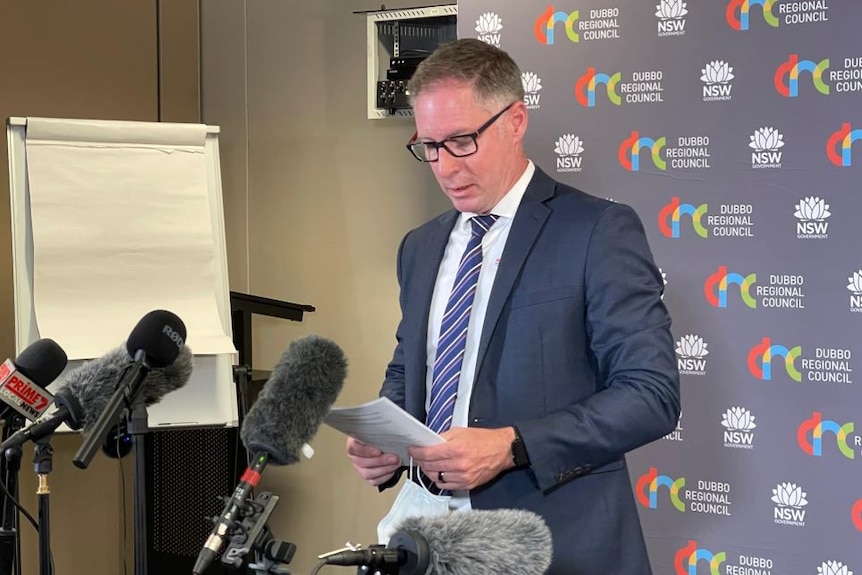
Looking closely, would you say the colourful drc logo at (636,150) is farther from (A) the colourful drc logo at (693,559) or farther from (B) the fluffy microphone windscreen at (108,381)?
(B) the fluffy microphone windscreen at (108,381)

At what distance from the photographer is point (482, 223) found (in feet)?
6.91

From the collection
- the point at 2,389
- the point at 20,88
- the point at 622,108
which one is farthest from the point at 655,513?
the point at 20,88

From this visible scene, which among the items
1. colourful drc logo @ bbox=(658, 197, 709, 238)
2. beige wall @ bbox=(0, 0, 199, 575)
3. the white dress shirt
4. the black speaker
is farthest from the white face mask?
beige wall @ bbox=(0, 0, 199, 575)

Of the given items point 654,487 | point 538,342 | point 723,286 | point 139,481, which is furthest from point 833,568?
point 139,481

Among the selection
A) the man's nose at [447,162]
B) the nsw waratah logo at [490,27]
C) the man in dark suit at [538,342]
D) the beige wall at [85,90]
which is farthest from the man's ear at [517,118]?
the beige wall at [85,90]

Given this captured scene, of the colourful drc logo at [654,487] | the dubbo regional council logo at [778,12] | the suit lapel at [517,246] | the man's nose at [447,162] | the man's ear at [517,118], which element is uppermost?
the dubbo regional council logo at [778,12]

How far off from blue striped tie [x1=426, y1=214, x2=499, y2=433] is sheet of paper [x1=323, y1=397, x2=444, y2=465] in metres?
0.24

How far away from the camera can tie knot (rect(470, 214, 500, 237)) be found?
2.10 meters

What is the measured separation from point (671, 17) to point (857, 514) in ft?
5.11

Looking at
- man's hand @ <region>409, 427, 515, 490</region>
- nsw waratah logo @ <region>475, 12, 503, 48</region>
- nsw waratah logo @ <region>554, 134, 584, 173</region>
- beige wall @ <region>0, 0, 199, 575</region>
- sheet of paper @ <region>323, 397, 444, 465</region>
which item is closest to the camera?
sheet of paper @ <region>323, 397, 444, 465</region>

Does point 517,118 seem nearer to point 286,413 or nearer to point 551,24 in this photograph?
point 286,413

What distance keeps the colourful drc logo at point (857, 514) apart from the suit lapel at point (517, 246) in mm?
1514

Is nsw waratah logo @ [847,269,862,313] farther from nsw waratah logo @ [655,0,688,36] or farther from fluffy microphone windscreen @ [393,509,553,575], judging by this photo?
fluffy microphone windscreen @ [393,509,553,575]

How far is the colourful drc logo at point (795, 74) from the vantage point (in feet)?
9.87
